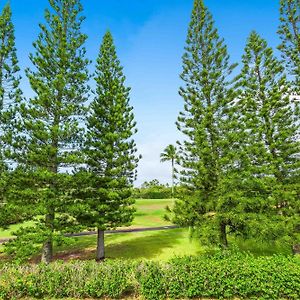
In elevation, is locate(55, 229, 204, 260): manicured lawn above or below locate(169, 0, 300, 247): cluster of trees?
below

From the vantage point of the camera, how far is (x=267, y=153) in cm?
1878

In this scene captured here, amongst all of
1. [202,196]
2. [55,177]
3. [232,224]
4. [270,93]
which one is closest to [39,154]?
[55,177]

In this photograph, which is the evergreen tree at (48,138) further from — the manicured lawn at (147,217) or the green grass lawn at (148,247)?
the manicured lawn at (147,217)

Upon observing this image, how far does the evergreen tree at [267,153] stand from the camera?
16922 millimetres

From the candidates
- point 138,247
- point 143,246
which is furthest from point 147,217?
point 138,247

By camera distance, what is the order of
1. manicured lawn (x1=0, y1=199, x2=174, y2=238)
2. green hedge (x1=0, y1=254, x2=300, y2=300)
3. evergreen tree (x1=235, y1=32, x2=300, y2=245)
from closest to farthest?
1. green hedge (x1=0, y1=254, x2=300, y2=300)
2. evergreen tree (x1=235, y1=32, x2=300, y2=245)
3. manicured lawn (x1=0, y1=199, x2=174, y2=238)

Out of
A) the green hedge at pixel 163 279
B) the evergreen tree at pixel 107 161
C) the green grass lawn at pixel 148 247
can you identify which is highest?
the evergreen tree at pixel 107 161

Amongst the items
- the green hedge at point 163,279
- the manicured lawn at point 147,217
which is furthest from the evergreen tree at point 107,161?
the manicured lawn at point 147,217

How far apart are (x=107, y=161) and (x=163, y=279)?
1106 cm

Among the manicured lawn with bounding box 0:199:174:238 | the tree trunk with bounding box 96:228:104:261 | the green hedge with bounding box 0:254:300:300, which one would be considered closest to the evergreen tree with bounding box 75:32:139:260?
the tree trunk with bounding box 96:228:104:261

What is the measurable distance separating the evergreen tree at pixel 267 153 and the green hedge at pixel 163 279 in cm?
571

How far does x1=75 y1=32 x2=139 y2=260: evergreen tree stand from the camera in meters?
19.1

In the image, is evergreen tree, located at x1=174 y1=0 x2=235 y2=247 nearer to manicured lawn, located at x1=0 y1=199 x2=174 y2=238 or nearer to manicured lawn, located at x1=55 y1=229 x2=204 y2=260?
manicured lawn, located at x1=55 y1=229 x2=204 y2=260

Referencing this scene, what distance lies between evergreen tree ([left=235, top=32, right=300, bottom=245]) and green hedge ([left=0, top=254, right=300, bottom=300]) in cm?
571
